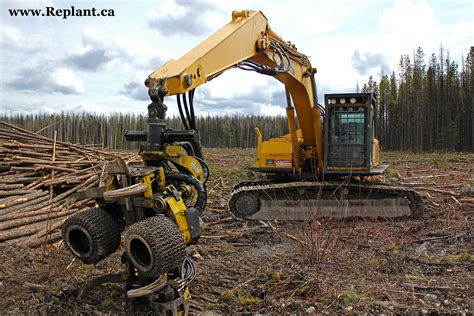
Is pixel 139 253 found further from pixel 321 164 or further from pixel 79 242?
pixel 321 164

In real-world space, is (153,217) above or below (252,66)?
below

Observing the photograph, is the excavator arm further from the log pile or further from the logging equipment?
the log pile

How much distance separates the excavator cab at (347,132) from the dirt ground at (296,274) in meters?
1.61

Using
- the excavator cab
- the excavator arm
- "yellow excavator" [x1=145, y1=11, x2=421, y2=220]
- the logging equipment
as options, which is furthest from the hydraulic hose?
the excavator cab

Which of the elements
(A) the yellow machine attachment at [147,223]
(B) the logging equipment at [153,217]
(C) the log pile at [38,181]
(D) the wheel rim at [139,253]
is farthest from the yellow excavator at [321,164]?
(D) the wheel rim at [139,253]

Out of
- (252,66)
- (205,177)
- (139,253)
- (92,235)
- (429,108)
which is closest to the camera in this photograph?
(139,253)

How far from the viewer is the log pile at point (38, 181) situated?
7.63 m

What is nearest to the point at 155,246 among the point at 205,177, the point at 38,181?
the point at 205,177

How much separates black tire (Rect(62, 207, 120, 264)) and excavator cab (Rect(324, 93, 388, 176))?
6711 mm

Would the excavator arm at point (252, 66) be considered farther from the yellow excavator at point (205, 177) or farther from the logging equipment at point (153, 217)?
the logging equipment at point (153, 217)

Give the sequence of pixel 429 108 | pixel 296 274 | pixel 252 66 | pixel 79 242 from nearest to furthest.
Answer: pixel 79 242 < pixel 296 274 < pixel 252 66 < pixel 429 108

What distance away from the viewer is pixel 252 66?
7.51 m

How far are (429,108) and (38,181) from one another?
34.6 meters

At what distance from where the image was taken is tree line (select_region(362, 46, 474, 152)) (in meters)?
36.6
